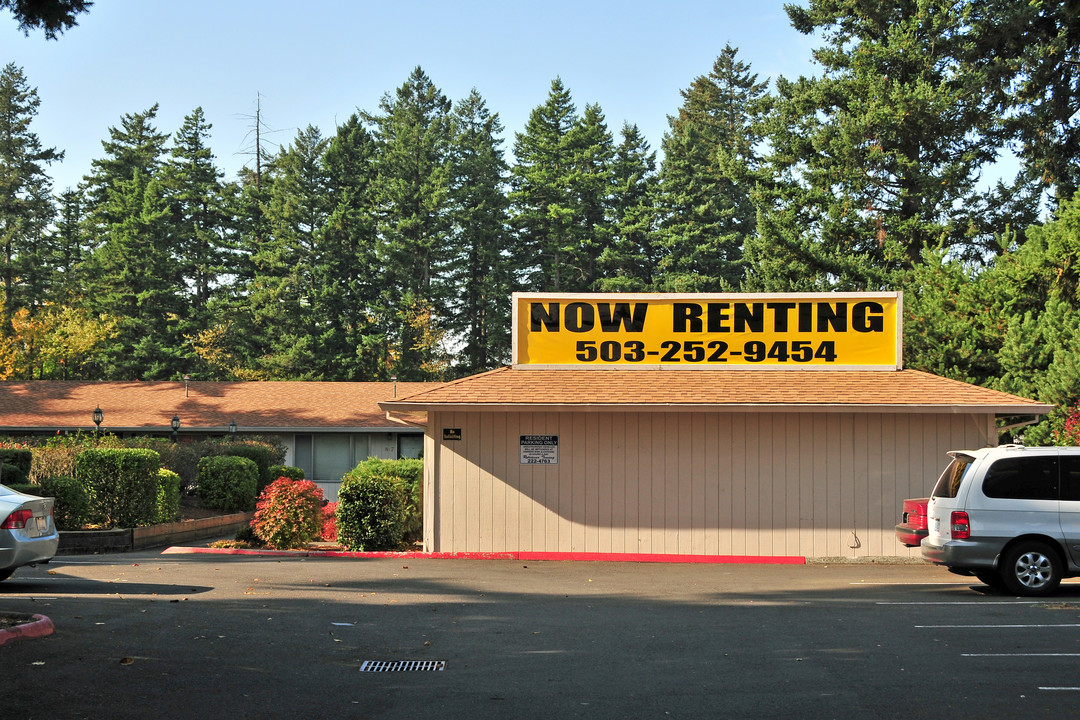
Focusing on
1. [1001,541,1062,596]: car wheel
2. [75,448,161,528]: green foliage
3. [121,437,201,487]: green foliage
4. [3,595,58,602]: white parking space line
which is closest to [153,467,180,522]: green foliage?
[75,448,161,528]: green foliage

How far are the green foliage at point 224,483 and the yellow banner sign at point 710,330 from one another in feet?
31.0

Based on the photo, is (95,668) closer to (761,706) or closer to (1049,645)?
(761,706)

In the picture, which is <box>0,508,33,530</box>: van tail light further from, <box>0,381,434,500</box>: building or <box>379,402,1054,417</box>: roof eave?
<box>0,381,434,500</box>: building

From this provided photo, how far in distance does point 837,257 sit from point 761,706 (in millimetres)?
30564

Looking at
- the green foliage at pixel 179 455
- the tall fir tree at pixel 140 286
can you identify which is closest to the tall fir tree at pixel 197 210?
the tall fir tree at pixel 140 286

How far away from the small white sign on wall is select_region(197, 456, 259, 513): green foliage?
10229 mm

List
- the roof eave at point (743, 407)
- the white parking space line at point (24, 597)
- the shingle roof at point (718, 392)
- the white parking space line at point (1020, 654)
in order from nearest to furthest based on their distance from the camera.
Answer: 1. the white parking space line at point (1020, 654)
2. the white parking space line at point (24, 597)
3. the roof eave at point (743, 407)
4. the shingle roof at point (718, 392)

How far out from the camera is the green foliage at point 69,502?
18969 millimetres

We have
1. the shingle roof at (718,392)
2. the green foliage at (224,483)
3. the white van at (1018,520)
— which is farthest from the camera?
the green foliage at (224,483)

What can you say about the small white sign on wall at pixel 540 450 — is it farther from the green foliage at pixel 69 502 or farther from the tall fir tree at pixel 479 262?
the tall fir tree at pixel 479 262

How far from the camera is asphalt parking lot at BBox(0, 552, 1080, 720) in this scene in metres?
7.16

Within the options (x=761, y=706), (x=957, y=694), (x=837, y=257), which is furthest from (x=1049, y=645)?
(x=837, y=257)

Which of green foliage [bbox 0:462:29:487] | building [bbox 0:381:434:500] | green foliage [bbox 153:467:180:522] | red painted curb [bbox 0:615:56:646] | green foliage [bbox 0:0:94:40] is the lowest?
red painted curb [bbox 0:615:56:646]

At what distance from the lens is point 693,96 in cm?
7094
